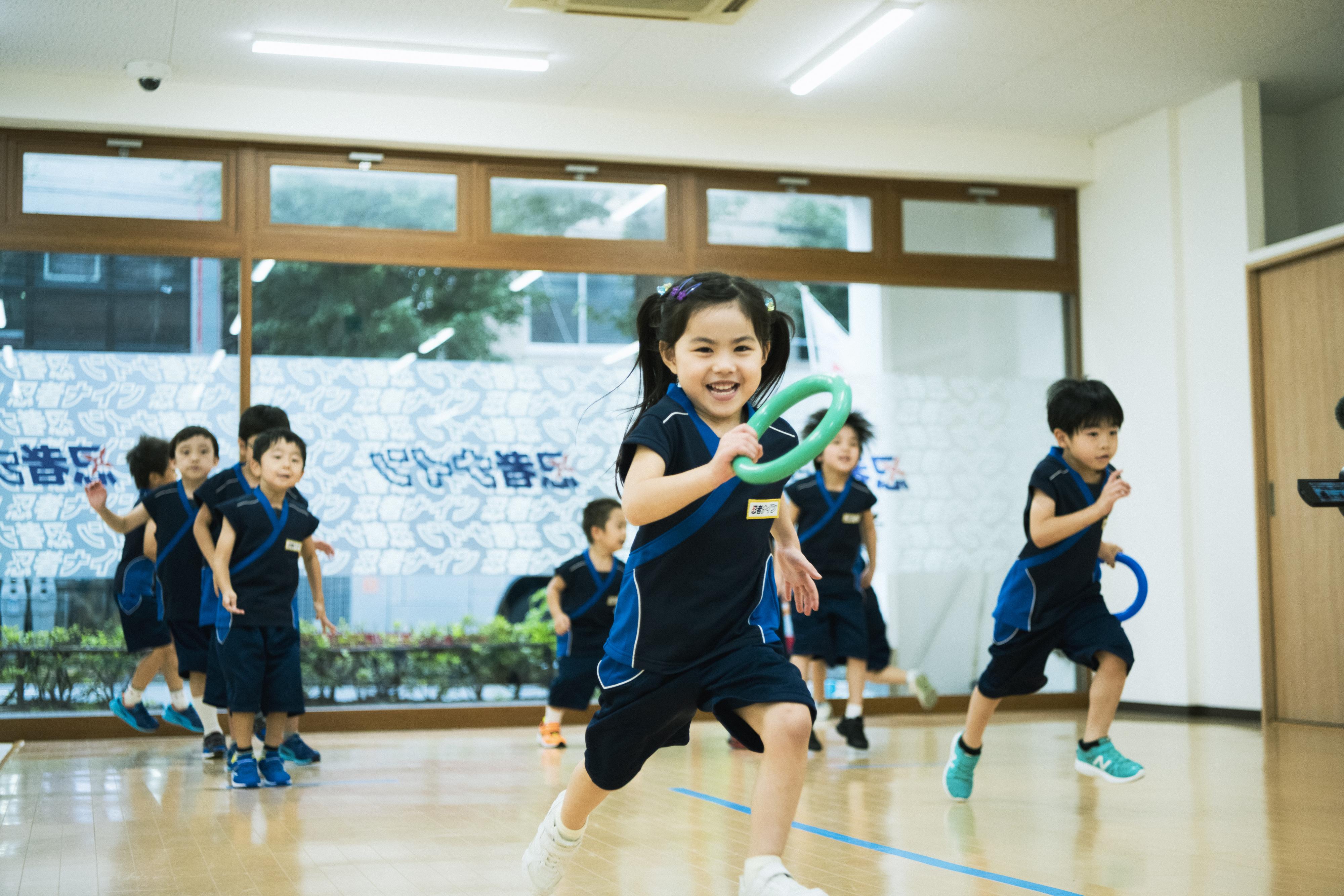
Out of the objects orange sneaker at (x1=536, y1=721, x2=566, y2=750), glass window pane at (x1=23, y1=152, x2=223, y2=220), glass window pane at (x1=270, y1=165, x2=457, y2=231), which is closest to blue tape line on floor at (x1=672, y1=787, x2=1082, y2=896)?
orange sneaker at (x1=536, y1=721, x2=566, y2=750)

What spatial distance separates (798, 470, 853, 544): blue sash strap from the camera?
5820mm

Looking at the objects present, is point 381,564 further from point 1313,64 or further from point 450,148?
point 1313,64

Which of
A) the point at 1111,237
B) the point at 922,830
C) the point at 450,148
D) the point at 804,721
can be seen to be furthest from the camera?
the point at 1111,237

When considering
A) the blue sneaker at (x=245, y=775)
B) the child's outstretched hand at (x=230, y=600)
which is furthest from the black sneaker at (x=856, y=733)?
the child's outstretched hand at (x=230, y=600)

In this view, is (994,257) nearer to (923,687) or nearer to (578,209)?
(578,209)

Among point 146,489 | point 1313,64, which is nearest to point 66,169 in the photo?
point 146,489

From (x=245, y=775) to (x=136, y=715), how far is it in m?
1.73

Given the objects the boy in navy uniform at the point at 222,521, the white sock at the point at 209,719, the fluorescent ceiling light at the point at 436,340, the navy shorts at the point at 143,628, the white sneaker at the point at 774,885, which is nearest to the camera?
the white sneaker at the point at 774,885

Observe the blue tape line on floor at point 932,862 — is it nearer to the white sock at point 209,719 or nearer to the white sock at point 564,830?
the white sock at point 564,830

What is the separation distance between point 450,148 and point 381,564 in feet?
7.64

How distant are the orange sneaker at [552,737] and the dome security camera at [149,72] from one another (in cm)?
377

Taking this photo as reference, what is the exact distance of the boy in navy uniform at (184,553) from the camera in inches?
223

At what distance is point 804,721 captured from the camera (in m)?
2.25

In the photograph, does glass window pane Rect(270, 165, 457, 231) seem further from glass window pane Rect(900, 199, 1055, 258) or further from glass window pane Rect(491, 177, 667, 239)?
glass window pane Rect(900, 199, 1055, 258)
